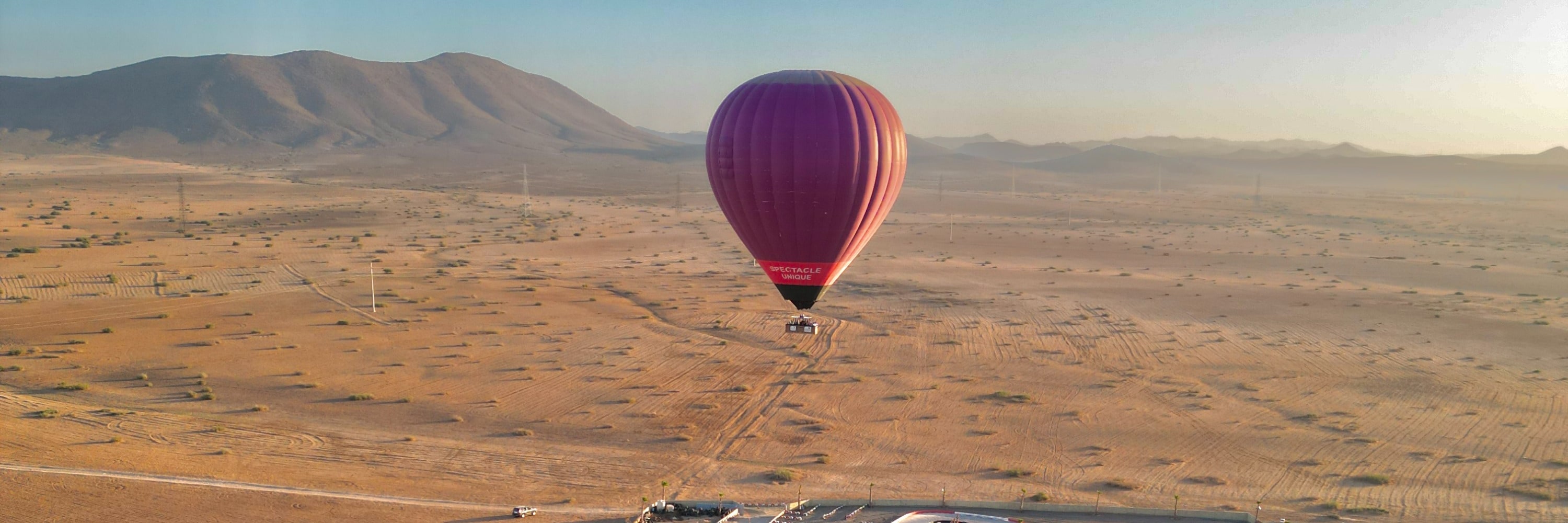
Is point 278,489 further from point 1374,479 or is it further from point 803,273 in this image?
Answer: point 1374,479

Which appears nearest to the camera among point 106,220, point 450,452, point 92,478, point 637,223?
point 92,478

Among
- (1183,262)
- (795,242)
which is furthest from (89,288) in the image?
(1183,262)

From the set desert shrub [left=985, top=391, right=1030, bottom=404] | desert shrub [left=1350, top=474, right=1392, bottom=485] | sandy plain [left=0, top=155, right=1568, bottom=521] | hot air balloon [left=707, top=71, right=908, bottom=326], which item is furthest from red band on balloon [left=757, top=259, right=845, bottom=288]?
desert shrub [left=1350, top=474, right=1392, bottom=485]

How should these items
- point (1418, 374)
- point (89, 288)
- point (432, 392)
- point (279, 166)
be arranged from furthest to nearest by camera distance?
point (279, 166) < point (89, 288) < point (1418, 374) < point (432, 392)

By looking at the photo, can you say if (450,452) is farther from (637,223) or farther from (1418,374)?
(637,223)

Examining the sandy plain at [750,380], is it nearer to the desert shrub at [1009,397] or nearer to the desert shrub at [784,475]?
the desert shrub at [1009,397]

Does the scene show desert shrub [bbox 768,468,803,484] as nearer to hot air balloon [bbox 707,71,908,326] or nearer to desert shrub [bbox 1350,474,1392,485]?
hot air balloon [bbox 707,71,908,326]
